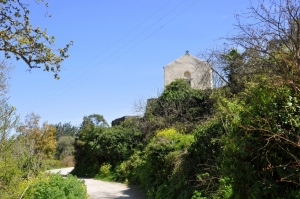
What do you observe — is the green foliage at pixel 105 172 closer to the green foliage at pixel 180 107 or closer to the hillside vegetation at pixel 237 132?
the hillside vegetation at pixel 237 132

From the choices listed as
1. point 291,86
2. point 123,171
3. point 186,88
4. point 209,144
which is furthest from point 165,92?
point 291,86

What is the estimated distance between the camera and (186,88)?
24.2 m

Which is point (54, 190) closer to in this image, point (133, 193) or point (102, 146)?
point (133, 193)

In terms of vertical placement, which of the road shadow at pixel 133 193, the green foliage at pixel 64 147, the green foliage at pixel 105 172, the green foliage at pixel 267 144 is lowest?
the road shadow at pixel 133 193

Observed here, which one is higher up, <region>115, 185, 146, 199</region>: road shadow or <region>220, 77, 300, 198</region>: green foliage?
<region>220, 77, 300, 198</region>: green foliage

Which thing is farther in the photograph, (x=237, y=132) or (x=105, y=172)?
(x=105, y=172)

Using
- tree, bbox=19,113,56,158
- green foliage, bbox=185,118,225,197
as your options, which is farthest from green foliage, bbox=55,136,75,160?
green foliage, bbox=185,118,225,197

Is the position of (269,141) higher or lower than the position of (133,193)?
higher

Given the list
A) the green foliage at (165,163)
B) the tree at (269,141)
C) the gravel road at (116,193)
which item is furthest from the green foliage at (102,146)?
the tree at (269,141)

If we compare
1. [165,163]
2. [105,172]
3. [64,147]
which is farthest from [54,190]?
[64,147]

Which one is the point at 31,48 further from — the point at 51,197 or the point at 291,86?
the point at 291,86

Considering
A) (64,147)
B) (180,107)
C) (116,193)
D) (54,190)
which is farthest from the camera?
(64,147)

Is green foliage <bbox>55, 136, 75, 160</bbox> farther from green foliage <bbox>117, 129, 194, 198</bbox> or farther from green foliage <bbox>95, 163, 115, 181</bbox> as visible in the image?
green foliage <bbox>117, 129, 194, 198</bbox>

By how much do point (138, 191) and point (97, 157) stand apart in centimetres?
1187
